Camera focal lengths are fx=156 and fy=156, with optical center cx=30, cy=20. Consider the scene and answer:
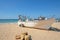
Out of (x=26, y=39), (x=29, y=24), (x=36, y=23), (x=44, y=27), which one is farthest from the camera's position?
(x=29, y=24)

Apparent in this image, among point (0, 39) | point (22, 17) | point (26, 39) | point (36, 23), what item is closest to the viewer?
point (26, 39)

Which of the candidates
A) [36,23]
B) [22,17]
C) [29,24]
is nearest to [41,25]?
[36,23]

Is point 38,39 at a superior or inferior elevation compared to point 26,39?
inferior

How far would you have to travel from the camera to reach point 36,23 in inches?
349

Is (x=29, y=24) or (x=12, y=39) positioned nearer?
Answer: (x=12, y=39)

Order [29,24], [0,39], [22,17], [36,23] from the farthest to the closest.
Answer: [22,17] < [29,24] < [36,23] < [0,39]

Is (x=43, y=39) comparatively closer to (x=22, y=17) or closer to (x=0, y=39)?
(x=0, y=39)

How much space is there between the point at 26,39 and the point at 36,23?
601 cm

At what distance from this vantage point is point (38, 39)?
4.69 m

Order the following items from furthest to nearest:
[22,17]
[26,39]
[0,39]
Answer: [22,17] → [0,39] → [26,39]

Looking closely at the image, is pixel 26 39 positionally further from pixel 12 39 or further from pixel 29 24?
pixel 29 24

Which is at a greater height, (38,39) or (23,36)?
(23,36)

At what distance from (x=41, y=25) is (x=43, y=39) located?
336 centimetres

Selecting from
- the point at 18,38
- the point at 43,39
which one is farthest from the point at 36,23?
the point at 18,38
